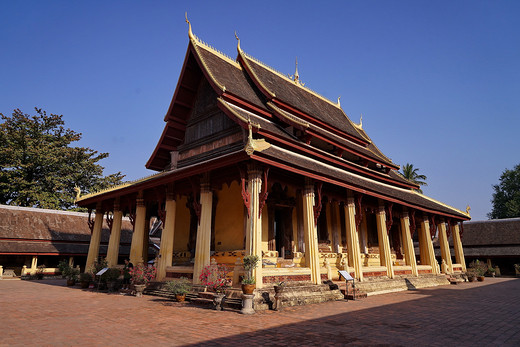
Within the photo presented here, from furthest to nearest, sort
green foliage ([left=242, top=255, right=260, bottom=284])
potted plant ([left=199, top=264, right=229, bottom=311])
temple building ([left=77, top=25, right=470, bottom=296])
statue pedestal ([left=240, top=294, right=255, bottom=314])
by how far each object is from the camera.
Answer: temple building ([left=77, top=25, right=470, bottom=296]) → potted plant ([left=199, top=264, right=229, bottom=311]) → green foliage ([left=242, top=255, right=260, bottom=284]) → statue pedestal ([left=240, top=294, right=255, bottom=314])

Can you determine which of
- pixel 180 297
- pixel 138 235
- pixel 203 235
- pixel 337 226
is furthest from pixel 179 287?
pixel 337 226

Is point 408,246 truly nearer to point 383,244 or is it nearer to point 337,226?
point 383,244

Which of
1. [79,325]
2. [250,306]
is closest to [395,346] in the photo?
[250,306]

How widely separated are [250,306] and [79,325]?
380cm

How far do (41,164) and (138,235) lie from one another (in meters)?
25.0

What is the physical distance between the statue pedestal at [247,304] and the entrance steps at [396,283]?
589cm

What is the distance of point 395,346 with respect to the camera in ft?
17.1

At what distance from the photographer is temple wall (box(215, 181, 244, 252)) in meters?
14.0

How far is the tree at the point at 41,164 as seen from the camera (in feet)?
105

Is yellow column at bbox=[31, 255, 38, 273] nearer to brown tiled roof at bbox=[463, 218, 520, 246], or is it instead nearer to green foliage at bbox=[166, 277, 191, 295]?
green foliage at bbox=[166, 277, 191, 295]

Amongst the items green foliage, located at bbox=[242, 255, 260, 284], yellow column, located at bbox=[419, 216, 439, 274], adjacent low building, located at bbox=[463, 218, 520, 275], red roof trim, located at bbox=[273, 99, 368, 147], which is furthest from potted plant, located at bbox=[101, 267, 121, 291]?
adjacent low building, located at bbox=[463, 218, 520, 275]

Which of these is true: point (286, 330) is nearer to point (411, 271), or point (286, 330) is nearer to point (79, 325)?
point (79, 325)

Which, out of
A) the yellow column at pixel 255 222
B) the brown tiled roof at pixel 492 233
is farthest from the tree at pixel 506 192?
the yellow column at pixel 255 222

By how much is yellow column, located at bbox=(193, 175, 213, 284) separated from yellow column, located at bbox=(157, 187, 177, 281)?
2.19m
